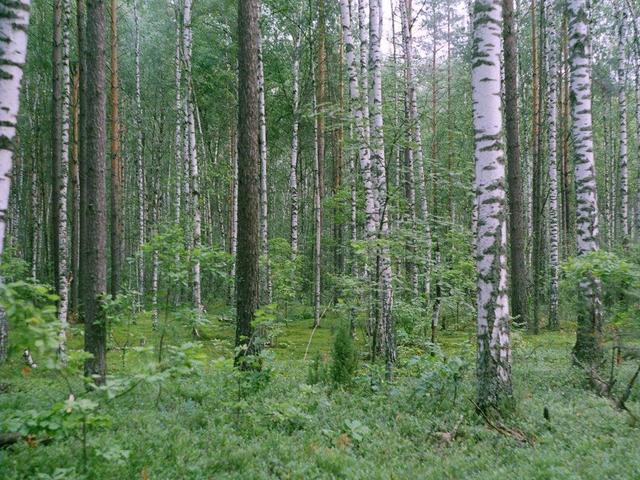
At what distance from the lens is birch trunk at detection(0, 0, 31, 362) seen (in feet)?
10.4

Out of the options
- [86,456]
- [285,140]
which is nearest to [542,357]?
[86,456]

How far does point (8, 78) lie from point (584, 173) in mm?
8424

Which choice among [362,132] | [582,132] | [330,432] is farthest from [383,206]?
[330,432]

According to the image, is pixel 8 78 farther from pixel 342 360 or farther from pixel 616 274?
pixel 616 274

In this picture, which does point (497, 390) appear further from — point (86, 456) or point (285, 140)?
point (285, 140)

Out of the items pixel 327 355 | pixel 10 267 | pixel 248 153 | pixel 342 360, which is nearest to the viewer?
pixel 342 360

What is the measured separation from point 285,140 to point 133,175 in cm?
1373

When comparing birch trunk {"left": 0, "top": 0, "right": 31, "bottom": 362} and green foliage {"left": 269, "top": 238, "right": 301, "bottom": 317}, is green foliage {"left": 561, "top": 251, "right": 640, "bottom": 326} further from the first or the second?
green foliage {"left": 269, "top": 238, "right": 301, "bottom": 317}

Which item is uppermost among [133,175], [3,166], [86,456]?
[133,175]

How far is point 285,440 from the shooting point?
195 inches

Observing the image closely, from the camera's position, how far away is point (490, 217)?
18.9ft

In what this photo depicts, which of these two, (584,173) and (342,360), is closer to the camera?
(342,360)

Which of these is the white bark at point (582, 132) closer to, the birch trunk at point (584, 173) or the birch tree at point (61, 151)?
the birch trunk at point (584, 173)

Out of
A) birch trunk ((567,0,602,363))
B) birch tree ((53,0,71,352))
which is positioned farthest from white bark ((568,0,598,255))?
birch tree ((53,0,71,352))
